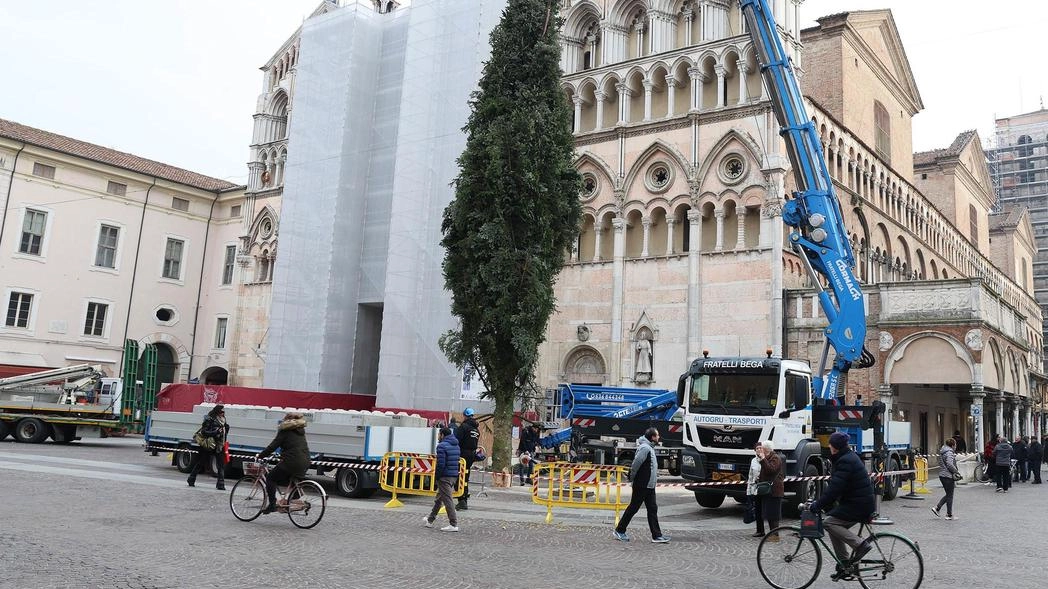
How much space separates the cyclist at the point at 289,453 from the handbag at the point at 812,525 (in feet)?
20.1

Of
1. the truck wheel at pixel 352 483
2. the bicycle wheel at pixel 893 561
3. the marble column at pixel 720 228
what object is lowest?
the truck wheel at pixel 352 483

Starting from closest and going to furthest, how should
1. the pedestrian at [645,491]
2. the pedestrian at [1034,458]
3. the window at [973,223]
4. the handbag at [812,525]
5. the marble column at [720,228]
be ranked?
1. the handbag at [812,525]
2. the pedestrian at [645,491]
3. the pedestrian at [1034,458]
4. the marble column at [720,228]
5. the window at [973,223]

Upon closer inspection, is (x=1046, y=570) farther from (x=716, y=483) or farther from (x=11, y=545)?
(x=11, y=545)

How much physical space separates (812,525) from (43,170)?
1504 inches

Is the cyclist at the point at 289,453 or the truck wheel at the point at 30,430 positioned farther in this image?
the truck wheel at the point at 30,430

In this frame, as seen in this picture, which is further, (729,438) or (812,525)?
(729,438)

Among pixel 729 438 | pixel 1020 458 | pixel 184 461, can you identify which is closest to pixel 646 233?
pixel 1020 458

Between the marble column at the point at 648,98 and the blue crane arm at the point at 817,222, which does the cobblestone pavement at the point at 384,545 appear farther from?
the marble column at the point at 648,98

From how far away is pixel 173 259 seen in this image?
4084cm

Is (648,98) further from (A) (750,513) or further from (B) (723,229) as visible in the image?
(A) (750,513)

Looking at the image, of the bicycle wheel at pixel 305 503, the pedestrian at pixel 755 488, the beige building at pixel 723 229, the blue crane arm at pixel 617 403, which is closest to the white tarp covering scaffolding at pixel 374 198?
the beige building at pixel 723 229

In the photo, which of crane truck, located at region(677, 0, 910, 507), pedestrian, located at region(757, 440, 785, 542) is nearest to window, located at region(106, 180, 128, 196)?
crane truck, located at region(677, 0, 910, 507)

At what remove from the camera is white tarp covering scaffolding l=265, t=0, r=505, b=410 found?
96.4 ft

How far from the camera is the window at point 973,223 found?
50.4 metres
